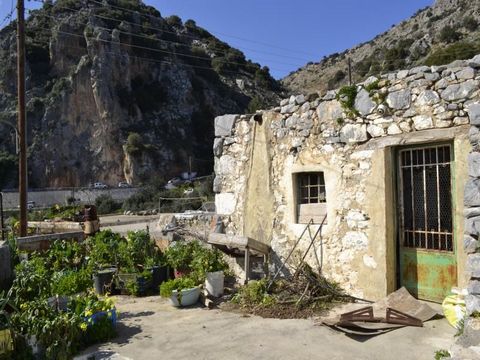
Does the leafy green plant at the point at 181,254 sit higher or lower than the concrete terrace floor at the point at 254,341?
higher

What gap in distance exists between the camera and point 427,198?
605cm

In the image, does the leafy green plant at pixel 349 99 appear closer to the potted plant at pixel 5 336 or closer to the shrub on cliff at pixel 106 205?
the potted plant at pixel 5 336

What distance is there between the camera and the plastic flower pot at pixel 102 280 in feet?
25.7

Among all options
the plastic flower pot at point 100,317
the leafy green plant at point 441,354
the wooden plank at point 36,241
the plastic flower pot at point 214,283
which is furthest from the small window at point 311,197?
the wooden plank at point 36,241

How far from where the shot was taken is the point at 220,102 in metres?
62.4

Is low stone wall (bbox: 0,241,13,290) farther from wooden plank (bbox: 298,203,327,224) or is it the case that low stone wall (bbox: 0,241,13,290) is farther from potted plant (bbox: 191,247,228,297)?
wooden plank (bbox: 298,203,327,224)

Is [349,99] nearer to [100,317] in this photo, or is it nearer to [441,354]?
[441,354]

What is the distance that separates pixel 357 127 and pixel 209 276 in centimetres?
335

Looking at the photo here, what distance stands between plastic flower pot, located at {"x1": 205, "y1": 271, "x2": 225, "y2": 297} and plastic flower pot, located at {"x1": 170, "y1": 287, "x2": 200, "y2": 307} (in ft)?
0.96

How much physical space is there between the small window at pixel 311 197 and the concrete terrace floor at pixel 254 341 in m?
1.95

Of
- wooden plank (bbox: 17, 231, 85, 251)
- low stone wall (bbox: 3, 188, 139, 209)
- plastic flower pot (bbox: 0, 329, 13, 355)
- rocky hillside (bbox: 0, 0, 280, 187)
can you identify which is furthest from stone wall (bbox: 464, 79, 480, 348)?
rocky hillside (bbox: 0, 0, 280, 187)

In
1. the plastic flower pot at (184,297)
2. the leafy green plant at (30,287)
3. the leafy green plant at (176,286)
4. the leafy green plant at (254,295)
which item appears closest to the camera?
the leafy green plant at (30,287)

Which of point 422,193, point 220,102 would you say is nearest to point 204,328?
point 422,193

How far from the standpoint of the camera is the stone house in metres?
5.46
